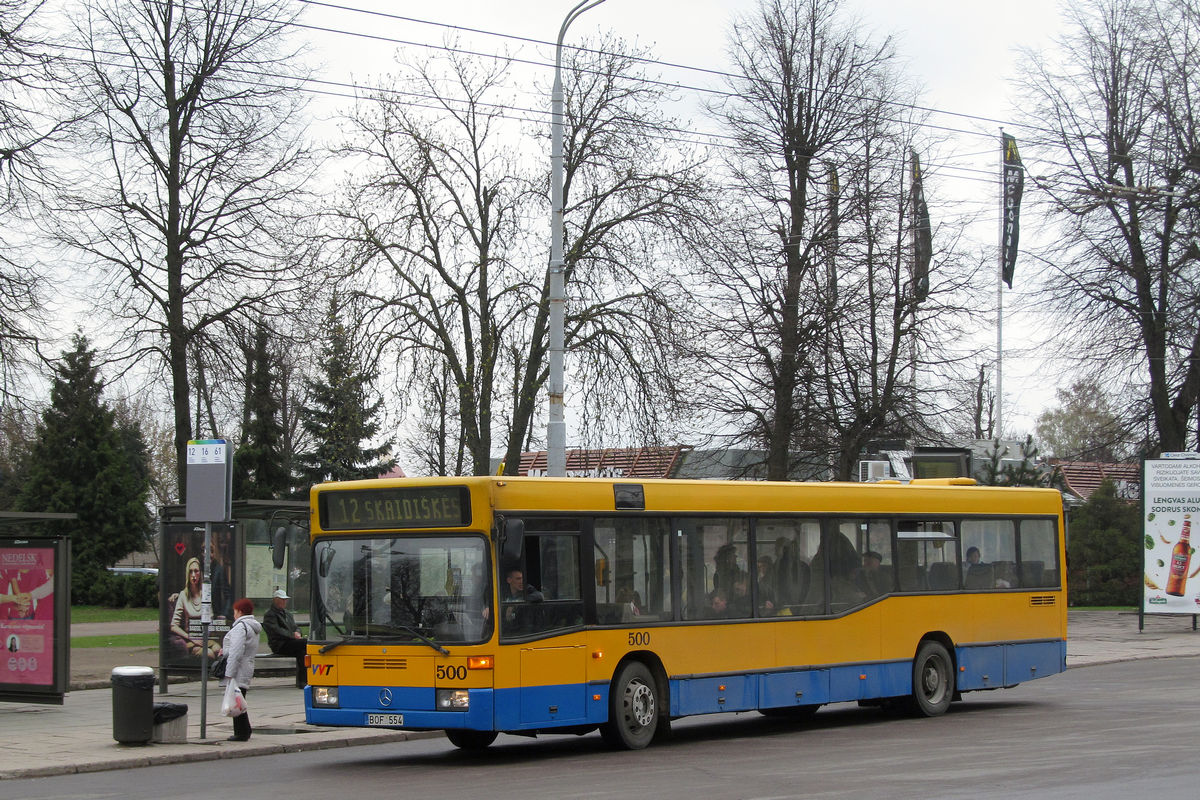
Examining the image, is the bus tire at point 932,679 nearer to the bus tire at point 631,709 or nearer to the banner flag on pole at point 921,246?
the bus tire at point 631,709

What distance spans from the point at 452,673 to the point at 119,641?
22588 mm

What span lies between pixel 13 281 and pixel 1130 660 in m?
21.6

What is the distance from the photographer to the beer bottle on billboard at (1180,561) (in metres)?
33.5

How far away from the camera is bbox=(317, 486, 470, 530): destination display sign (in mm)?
13062

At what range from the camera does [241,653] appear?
1503 centimetres

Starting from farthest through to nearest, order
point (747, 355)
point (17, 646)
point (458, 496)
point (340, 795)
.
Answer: point (747, 355)
point (17, 646)
point (458, 496)
point (340, 795)

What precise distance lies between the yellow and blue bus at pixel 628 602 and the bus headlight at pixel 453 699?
1cm

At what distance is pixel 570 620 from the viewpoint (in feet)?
44.0

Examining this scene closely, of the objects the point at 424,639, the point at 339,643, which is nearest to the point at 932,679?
the point at 424,639

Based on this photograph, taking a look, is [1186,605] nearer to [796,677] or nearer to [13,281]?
[796,677]

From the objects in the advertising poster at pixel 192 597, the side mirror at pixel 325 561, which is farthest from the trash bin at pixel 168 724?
the advertising poster at pixel 192 597

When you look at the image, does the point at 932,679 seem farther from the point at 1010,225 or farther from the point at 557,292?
the point at 1010,225

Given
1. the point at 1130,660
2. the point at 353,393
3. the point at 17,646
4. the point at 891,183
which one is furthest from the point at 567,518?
the point at 891,183

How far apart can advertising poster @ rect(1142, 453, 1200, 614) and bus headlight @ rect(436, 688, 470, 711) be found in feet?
82.0
